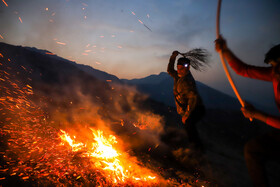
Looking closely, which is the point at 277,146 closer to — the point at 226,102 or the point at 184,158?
the point at 184,158

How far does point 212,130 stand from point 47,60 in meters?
38.3

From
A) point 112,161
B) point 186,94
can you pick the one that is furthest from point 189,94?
point 112,161

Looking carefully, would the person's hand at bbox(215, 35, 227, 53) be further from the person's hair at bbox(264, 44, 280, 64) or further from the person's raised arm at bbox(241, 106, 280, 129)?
the person's raised arm at bbox(241, 106, 280, 129)

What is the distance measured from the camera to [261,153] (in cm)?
186

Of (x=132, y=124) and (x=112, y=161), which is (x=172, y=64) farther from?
(x=132, y=124)

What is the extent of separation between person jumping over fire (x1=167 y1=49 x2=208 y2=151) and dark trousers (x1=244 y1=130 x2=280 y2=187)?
1.75 m

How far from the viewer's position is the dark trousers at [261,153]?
180cm

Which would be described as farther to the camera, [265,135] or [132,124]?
[132,124]

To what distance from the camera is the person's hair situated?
1796mm

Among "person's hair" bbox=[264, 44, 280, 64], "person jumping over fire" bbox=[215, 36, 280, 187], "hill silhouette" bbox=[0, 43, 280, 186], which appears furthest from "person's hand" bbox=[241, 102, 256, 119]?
"hill silhouette" bbox=[0, 43, 280, 186]

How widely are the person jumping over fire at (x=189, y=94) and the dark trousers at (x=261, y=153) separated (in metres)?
1.75

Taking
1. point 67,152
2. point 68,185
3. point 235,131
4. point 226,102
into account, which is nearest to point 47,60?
point 67,152

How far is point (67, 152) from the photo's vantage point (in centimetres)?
579

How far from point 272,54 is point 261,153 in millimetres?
1334
